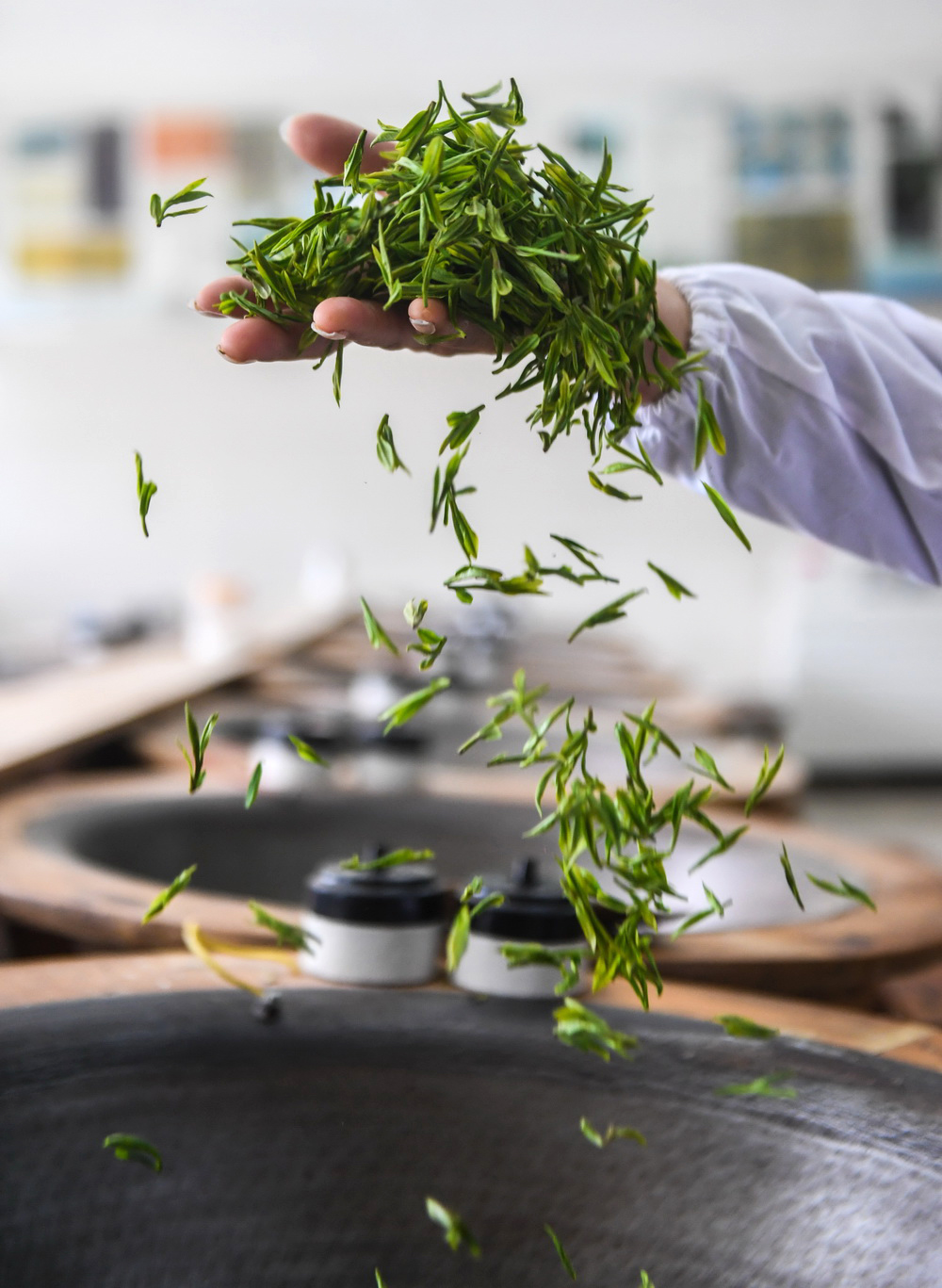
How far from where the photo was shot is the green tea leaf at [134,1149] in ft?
2.24

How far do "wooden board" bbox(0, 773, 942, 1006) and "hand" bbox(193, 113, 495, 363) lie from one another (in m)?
0.44

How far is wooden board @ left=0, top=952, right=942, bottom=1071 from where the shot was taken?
29.9 inches

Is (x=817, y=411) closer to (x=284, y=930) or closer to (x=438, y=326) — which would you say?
(x=438, y=326)

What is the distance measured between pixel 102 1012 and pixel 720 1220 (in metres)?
0.34

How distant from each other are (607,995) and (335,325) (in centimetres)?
45

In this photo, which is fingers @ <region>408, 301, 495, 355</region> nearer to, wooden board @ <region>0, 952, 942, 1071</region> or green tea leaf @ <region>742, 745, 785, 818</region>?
green tea leaf @ <region>742, 745, 785, 818</region>

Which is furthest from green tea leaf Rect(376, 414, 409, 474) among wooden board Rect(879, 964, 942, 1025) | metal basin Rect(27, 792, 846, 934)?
metal basin Rect(27, 792, 846, 934)

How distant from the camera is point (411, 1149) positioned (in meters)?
0.73

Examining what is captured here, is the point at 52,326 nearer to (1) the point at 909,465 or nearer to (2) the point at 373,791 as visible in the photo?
(2) the point at 373,791

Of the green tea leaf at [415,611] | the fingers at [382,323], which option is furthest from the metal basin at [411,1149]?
the fingers at [382,323]

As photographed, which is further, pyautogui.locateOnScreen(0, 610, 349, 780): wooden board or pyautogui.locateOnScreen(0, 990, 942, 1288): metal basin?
pyautogui.locateOnScreen(0, 610, 349, 780): wooden board

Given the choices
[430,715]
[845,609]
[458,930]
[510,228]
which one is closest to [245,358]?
[510,228]

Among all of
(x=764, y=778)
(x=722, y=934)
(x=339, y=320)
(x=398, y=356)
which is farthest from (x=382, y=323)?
(x=398, y=356)

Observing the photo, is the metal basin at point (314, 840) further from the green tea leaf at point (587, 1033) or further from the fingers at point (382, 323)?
the fingers at point (382, 323)
